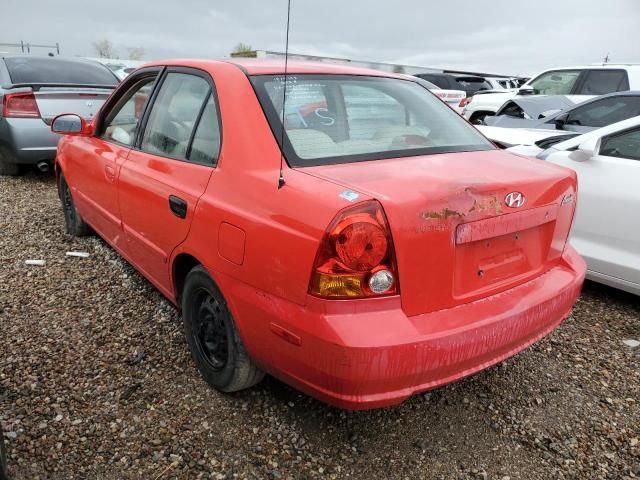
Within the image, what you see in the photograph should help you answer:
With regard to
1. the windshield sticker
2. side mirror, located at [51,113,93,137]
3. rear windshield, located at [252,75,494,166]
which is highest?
rear windshield, located at [252,75,494,166]

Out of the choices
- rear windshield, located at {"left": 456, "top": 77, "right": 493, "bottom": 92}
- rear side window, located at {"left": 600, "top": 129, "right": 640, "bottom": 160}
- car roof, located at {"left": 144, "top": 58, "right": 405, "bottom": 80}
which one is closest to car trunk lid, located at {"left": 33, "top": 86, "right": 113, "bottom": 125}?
car roof, located at {"left": 144, "top": 58, "right": 405, "bottom": 80}

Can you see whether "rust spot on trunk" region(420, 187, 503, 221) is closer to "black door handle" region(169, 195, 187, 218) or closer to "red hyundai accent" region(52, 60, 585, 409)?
"red hyundai accent" region(52, 60, 585, 409)

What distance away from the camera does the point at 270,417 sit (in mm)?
2363

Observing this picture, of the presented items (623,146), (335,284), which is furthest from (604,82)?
(335,284)

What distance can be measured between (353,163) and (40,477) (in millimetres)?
1740

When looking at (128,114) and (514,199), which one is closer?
(514,199)

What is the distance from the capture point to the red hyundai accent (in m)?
1.75

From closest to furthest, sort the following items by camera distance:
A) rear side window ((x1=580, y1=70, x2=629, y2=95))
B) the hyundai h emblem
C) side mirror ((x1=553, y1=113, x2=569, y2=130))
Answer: the hyundai h emblem, side mirror ((x1=553, y1=113, x2=569, y2=130)), rear side window ((x1=580, y1=70, x2=629, y2=95))

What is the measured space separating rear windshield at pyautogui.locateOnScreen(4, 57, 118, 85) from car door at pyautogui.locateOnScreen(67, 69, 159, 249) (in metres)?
3.21

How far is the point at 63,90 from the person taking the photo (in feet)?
19.8

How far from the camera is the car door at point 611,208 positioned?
3.39 m

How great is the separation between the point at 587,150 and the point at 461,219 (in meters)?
2.28

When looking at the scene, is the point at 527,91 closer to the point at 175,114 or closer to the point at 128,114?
the point at 128,114

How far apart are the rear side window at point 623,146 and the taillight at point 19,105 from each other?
585 centimetres
